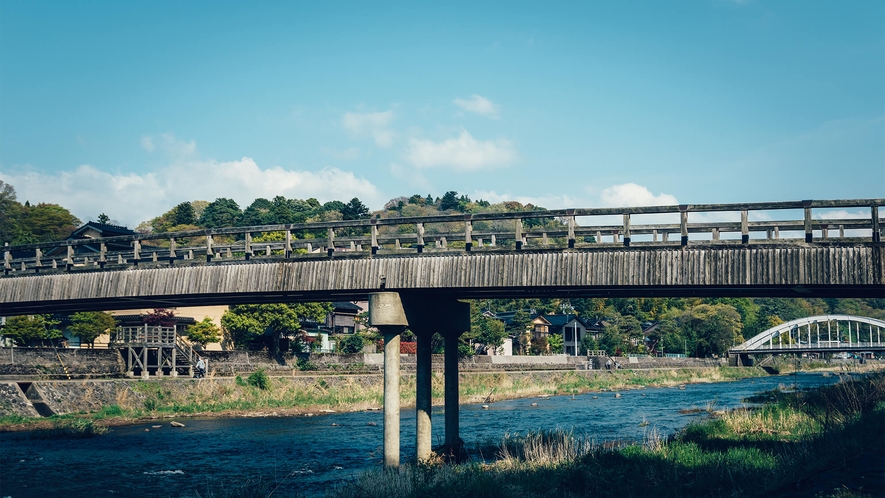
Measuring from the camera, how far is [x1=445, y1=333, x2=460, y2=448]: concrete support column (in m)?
26.6

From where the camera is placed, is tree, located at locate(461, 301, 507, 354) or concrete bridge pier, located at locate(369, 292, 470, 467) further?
tree, located at locate(461, 301, 507, 354)

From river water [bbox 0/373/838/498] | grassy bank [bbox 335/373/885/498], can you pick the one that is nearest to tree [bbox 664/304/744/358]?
river water [bbox 0/373/838/498]

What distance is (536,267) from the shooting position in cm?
2241

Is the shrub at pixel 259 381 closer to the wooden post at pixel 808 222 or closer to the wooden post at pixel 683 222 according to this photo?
the wooden post at pixel 683 222

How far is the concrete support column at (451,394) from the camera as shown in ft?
87.2

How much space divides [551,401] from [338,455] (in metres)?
31.9

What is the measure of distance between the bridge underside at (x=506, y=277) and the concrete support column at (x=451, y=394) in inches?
93.6

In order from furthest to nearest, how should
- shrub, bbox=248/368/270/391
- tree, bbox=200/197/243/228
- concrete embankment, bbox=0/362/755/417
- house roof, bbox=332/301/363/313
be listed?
1. tree, bbox=200/197/243/228
2. house roof, bbox=332/301/363/313
3. shrub, bbox=248/368/270/391
4. concrete embankment, bbox=0/362/755/417

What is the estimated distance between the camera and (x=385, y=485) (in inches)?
756

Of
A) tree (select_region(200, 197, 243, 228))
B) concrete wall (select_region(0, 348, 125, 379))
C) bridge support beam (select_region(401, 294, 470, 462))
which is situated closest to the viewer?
bridge support beam (select_region(401, 294, 470, 462))

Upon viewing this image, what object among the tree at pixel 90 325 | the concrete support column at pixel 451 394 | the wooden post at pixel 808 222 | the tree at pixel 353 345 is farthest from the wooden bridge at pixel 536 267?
the tree at pixel 353 345

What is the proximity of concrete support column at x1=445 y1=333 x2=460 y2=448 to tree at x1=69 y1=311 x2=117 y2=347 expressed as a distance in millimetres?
45271

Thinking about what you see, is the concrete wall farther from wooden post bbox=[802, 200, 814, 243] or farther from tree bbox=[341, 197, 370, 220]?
tree bbox=[341, 197, 370, 220]

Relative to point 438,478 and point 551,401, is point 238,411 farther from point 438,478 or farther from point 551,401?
point 438,478
